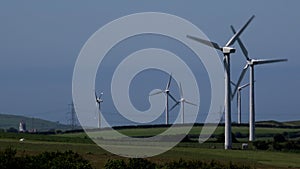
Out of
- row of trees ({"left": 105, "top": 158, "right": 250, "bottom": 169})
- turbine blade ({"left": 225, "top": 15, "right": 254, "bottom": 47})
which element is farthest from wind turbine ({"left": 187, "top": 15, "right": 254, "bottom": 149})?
row of trees ({"left": 105, "top": 158, "right": 250, "bottom": 169})

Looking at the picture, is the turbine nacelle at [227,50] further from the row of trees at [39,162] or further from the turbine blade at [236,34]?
the row of trees at [39,162]

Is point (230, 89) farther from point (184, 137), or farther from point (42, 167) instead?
point (42, 167)

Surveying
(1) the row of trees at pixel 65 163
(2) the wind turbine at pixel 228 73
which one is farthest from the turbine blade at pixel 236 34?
(1) the row of trees at pixel 65 163

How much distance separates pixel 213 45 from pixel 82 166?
171 ft

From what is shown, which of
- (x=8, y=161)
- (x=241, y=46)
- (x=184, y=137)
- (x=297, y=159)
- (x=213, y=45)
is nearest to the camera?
(x=8, y=161)

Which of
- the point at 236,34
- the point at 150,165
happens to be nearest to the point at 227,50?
the point at 236,34

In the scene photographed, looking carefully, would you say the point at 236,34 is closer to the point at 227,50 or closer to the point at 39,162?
the point at 227,50

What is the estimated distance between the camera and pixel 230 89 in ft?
349

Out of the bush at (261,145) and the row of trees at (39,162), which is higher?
the row of trees at (39,162)

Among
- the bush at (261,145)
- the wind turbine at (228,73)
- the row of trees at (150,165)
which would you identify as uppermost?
the wind turbine at (228,73)

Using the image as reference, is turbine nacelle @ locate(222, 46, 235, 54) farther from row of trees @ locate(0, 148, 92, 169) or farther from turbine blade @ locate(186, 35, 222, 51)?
row of trees @ locate(0, 148, 92, 169)

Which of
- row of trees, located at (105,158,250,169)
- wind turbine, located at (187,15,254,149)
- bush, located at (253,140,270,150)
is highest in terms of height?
wind turbine, located at (187,15,254,149)

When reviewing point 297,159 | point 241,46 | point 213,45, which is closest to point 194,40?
point 213,45

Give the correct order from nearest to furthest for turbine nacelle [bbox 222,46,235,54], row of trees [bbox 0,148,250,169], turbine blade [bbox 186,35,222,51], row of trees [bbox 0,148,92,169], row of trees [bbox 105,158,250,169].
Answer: row of trees [bbox 0,148,92,169], row of trees [bbox 0,148,250,169], row of trees [bbox 105,158,250,169], turbine blade [bbox 186,35,222,51], turbine nacelle [bbox 222,46,235,54]
